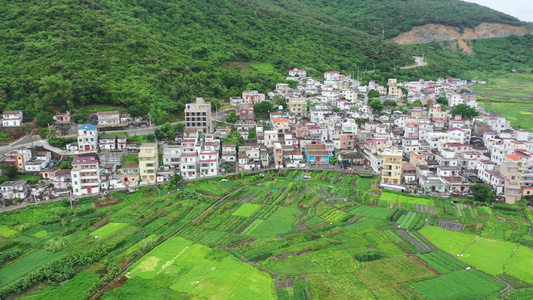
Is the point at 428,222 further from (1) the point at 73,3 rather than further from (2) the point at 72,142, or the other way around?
(1) the point at 73,3

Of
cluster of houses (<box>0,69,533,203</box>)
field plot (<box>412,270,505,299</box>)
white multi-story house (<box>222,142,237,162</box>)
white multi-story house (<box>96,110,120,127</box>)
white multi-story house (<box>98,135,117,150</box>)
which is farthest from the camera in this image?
white multi-story house (<box>96,110,120,127</box>)

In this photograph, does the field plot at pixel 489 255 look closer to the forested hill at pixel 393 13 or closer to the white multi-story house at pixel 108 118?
the white multi-story house at pixel 108 118

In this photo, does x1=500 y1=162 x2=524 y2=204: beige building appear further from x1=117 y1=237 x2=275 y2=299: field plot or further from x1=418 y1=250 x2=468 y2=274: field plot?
x1=117 y1=237 x2=275 y2=299: field plot

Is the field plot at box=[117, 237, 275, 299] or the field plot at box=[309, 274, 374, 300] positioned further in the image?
the field plot at box=[117, 237, 275, 299]

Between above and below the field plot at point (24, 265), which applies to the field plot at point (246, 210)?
above

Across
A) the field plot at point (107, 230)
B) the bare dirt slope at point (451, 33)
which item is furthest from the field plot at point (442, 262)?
the bare dirt slope at point (451, 33)

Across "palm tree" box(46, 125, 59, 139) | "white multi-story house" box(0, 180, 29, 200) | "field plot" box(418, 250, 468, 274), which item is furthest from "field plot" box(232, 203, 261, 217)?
"palm tree" box(46, 125, 59, 139)
